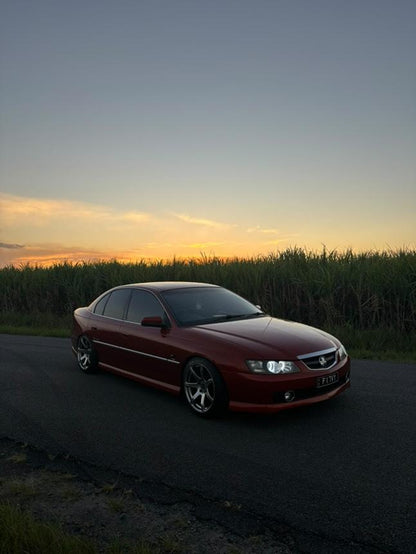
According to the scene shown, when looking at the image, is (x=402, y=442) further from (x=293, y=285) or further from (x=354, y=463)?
(x=293, y=285)

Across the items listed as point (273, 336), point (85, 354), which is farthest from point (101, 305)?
point (273, 336)

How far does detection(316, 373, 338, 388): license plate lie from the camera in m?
5.43

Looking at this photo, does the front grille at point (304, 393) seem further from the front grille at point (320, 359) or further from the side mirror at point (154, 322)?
the side mirror at point (154, 322)

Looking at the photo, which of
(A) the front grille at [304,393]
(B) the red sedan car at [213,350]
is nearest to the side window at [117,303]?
(B) the red sedan car at [213,350]

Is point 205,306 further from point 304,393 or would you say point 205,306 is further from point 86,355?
point 86,355

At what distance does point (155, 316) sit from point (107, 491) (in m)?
2.91

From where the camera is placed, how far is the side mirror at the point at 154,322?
6211mm

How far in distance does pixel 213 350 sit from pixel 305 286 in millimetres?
9143

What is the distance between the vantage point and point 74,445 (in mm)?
4961

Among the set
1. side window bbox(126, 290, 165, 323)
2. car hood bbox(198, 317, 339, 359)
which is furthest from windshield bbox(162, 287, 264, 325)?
car hood bbox(198, 317, 339, 359)

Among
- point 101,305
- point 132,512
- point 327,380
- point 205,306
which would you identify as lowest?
point 132,512

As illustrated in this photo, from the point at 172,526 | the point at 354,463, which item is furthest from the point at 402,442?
the point at 172,526

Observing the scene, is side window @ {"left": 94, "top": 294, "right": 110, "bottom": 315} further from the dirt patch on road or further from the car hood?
the dirt patch on road

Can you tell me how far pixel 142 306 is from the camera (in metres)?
7.06
